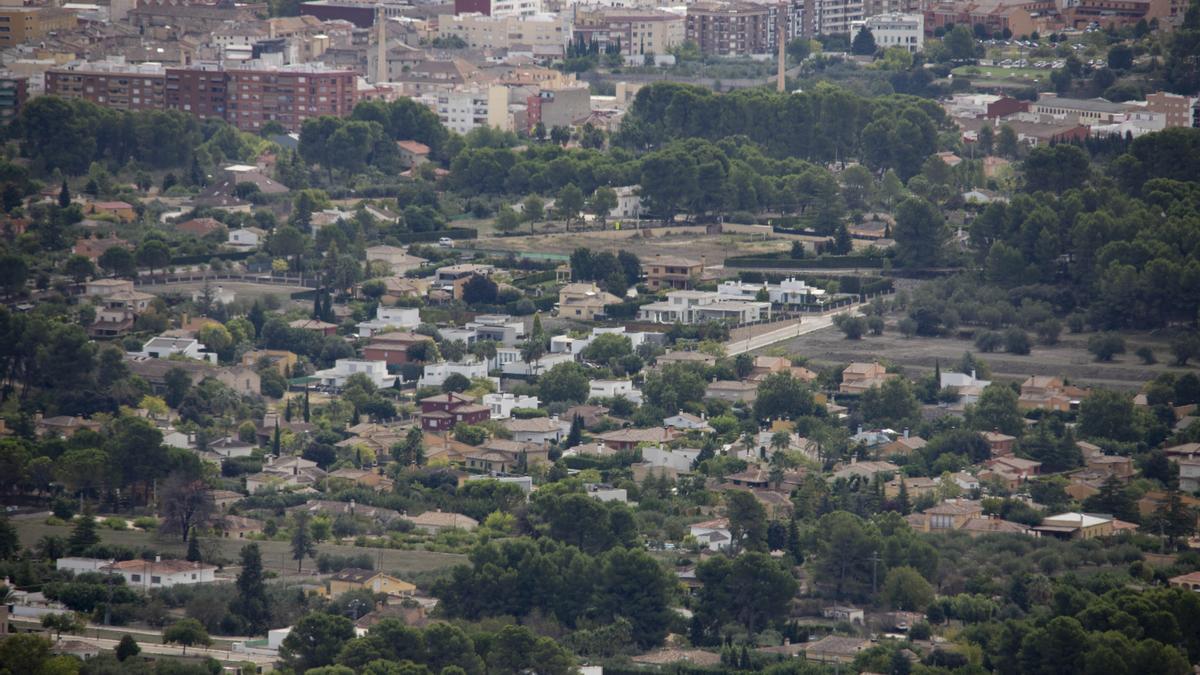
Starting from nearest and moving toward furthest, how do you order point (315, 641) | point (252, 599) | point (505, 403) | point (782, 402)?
1. point (315, 641)
2. point (252, 599)
3. point (782, 402)
4. point (505, 403)

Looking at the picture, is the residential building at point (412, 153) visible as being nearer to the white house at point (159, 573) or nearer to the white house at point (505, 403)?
the white house at point (505, 403)

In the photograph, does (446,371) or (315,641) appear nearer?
(315,641)

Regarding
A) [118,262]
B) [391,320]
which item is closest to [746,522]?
[391,320]

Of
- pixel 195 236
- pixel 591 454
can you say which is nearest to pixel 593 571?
pixel 591 454

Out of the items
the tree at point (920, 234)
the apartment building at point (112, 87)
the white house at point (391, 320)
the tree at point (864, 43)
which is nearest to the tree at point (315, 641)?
the white house at point (391, 320)

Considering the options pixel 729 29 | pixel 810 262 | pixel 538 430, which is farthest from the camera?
pixel 729 29

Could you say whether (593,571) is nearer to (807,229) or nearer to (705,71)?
(807,229)

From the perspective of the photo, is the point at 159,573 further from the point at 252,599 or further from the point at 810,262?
the point at 810,262

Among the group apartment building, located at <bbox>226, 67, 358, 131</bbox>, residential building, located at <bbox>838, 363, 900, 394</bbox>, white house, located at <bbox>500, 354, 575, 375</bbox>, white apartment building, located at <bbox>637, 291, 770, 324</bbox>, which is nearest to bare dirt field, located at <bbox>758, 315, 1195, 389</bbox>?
residential building, located at <bbox>838, 363, 900, 394</bbox>
